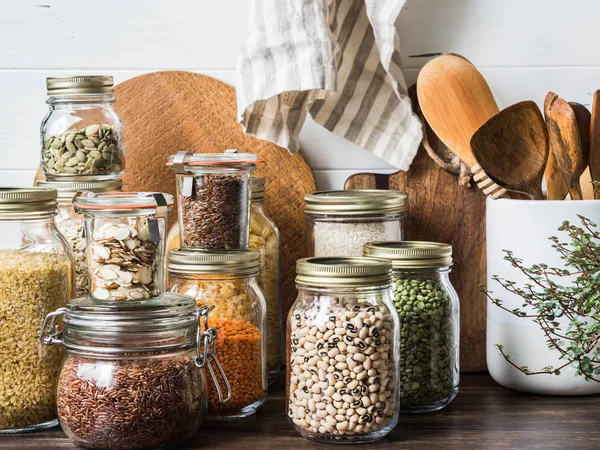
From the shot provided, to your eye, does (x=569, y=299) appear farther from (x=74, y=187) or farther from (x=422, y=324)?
(x=74, y=187)

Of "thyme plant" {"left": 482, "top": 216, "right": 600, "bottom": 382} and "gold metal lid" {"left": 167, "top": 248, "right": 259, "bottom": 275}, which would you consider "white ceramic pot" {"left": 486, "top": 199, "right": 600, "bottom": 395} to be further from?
"gold metal lid" {"left": 167, "top": 248, "right": 259, "bottom": 275}

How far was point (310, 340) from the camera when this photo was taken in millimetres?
851

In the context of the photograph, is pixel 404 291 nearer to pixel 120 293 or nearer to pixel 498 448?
Answer: pixel 498 448

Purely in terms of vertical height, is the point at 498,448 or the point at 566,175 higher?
the point at 566,175

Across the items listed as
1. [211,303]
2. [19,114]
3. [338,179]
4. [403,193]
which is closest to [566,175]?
[403,193]

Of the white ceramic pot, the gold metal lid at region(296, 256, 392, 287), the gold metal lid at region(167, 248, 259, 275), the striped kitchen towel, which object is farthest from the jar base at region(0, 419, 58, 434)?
the white ceramic pot

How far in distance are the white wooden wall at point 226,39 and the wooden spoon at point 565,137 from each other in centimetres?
19

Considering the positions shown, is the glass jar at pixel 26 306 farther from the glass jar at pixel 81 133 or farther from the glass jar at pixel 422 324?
the glass jar at pixel 422 324

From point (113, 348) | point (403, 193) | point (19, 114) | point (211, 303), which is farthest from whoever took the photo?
point (19, 114)

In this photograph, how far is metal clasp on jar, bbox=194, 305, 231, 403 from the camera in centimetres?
86

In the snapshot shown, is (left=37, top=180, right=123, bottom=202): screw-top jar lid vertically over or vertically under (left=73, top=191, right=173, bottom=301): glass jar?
over

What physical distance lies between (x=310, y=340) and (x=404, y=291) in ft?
0.56

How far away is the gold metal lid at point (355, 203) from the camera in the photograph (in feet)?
3.45

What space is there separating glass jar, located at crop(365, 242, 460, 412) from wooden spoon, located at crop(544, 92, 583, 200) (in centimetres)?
20
